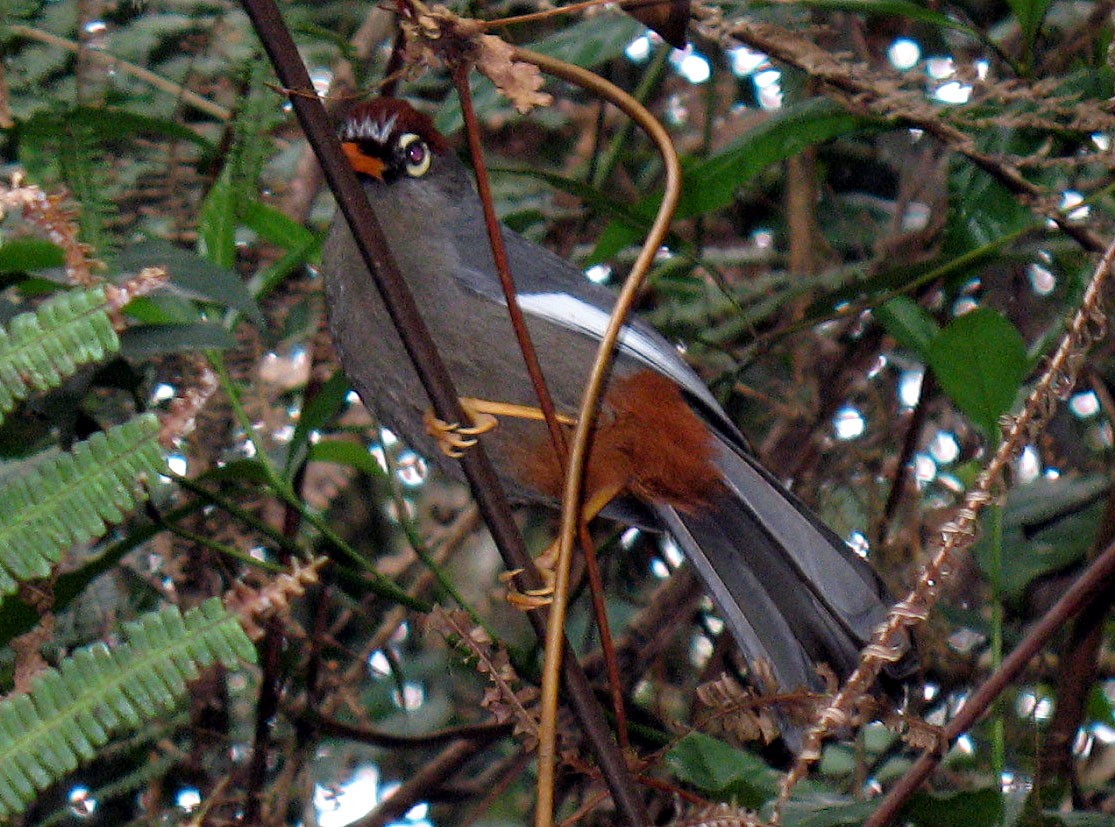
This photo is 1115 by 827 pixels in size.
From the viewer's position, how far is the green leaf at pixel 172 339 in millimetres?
2199

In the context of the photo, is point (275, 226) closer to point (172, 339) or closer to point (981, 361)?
point (172, 339)

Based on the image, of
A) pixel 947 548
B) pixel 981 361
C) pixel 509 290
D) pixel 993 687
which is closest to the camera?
pixel 947 548

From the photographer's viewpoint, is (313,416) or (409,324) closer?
(409,324)

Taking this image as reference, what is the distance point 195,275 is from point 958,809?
4.57 ft

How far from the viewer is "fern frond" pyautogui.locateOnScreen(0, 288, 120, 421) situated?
47.3 inches

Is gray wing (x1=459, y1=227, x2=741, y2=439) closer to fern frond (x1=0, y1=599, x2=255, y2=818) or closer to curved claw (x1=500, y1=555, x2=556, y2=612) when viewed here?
curved claw (x1=500, y1=555, x2=556, y2=612)

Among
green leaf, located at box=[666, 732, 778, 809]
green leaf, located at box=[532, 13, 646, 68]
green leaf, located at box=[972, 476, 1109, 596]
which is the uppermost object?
green leaf, located at box=[532, 13, 646, 68]

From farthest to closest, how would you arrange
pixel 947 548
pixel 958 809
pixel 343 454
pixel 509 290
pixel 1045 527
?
1. pixel 1045 527
2. pixel 343 454
3. pixel 958 809
4. pixel 509 290
5. pixel 947 548

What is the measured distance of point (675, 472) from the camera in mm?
2688

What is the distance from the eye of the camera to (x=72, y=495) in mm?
1197

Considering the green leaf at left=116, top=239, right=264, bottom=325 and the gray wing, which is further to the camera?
the gray wing

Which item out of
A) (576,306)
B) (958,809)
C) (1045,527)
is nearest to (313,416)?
(576,306)

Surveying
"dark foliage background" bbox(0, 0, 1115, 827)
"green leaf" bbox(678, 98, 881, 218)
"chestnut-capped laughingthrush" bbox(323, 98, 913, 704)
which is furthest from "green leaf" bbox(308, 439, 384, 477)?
"green leaf" bbox(678, 98, 881, 218)

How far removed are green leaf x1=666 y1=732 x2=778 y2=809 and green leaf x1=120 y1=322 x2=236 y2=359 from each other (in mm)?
967
